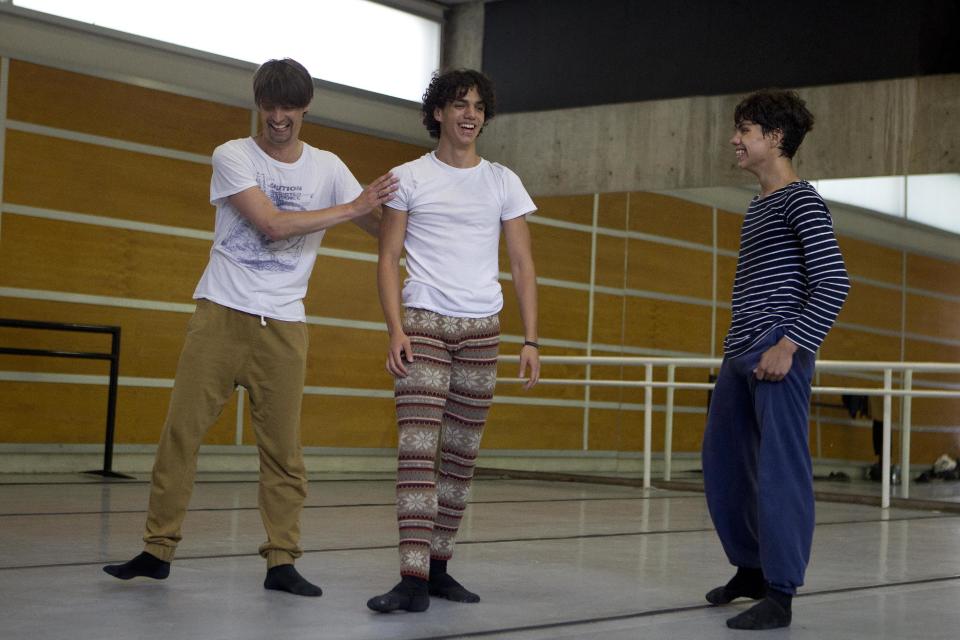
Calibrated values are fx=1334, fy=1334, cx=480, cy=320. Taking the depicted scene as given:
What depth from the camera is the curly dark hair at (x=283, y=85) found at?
3162mm

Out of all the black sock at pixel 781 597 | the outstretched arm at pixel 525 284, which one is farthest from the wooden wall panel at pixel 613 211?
the black sock at pixel 781 597

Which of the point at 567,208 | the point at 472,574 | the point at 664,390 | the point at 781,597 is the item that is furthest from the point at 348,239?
the point at 781,597

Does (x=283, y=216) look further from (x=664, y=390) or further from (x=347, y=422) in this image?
(x=664, y=390)

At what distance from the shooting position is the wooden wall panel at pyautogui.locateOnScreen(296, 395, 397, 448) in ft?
27.7

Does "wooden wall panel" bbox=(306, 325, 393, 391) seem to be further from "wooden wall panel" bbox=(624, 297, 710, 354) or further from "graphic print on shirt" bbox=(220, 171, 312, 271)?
"graphic print on shirt" bbox=(220, 171, 312, 271)

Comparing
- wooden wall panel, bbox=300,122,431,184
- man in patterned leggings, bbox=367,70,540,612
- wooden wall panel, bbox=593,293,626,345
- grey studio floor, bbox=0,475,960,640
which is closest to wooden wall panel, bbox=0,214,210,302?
wooden wall panel, bbox=300,122,431,184

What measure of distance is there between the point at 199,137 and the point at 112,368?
5.27 feet

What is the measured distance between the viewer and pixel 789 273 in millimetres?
3074

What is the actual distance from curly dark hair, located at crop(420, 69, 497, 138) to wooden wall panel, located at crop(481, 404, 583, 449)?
20.4 feet

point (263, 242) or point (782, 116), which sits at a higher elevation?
point (782, 116)

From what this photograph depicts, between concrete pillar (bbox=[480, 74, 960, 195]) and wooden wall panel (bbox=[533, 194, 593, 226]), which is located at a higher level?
concrete pillar (bbox=[480, 74, 960, 195])

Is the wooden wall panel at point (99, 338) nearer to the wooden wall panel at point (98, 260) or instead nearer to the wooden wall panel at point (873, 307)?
the wooden wall panel at point (98, 260)

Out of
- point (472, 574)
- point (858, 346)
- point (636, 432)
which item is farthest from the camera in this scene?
point (636, 432)

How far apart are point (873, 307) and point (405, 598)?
202 inches
